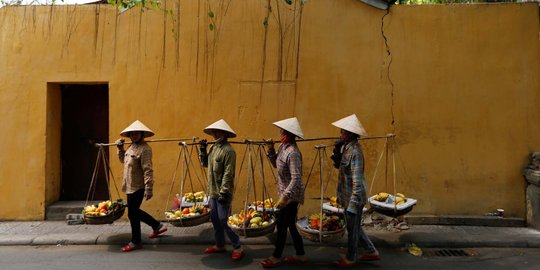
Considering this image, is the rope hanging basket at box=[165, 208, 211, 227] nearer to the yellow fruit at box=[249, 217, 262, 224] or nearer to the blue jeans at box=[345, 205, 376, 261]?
the yellow fruit at box=[249, 217, 262, 224]

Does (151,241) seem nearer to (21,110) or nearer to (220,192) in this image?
(220,192)

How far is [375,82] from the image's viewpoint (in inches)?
267

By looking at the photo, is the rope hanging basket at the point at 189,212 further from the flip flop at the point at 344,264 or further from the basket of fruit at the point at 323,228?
the flip flop at the point at 344,264

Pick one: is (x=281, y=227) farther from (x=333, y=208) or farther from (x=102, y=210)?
(x=102, y=210)

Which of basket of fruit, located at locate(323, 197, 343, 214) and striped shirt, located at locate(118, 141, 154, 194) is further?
striped shirt, located at locate(118, 141, 154, 194)

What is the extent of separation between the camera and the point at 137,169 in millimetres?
5504

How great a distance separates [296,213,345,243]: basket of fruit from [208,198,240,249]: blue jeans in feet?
2.64

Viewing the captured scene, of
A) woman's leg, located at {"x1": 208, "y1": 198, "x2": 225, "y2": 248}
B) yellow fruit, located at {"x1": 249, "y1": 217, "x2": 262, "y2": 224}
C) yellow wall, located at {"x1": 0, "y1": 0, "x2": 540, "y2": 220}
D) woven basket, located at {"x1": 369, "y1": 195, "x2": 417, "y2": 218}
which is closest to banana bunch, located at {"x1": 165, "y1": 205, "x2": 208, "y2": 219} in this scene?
woman's leg, located at {"x1": 208, "y1": 198, "x2": 225, "y2": 248}

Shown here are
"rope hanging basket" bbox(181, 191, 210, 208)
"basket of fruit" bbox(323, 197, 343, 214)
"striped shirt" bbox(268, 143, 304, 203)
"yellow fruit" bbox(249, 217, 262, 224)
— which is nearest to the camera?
"striped shirt" bbox(268, 143, 304, 203)

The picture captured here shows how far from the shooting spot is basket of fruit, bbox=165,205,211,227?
5.09m

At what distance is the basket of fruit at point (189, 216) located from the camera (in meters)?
5.09

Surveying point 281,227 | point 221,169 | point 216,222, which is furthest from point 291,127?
point 216,222

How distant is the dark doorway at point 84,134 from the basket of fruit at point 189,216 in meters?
3.07

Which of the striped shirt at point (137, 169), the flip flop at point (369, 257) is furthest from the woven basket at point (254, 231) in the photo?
the striped shirt at point (137, 169)
